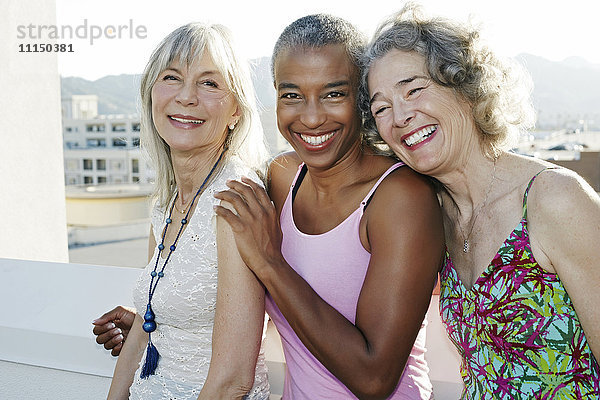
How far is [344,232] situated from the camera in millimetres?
1453

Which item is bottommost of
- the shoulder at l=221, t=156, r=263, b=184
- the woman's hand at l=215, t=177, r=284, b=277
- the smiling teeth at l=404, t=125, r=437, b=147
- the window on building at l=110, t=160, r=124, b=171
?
the window on building at l=110, t=160, r=124, b=171

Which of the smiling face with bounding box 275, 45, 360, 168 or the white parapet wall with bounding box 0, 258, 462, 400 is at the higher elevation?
the smiling face with bounding box 275, 45, 360, 168

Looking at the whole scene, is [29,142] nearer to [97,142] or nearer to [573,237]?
[573,237]

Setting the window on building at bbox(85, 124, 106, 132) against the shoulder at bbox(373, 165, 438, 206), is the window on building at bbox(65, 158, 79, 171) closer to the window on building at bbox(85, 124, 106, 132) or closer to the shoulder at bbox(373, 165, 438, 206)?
the window on building at bbox(85, 124, 106, 132)

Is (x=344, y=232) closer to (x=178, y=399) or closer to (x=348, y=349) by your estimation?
(x=348, y=349)

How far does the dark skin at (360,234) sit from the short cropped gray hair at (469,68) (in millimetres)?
140

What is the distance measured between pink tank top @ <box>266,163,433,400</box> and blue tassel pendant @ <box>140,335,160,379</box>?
1.15 ft

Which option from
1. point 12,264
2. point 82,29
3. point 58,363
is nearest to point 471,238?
point 58,363

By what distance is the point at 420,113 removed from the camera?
133cm

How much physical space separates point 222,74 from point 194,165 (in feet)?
0.90

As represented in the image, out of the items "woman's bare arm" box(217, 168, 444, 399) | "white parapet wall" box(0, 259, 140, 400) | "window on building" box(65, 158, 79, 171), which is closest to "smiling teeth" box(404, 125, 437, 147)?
"woman's bare arm" box(217, 168, 444, 399)

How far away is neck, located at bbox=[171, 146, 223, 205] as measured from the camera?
1.74 metres

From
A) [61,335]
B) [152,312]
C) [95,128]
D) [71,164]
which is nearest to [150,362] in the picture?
[152,312]

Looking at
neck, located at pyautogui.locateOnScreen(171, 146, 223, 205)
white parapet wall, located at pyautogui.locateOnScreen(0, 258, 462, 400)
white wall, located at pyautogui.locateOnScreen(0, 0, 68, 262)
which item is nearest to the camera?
neck, located at pyautogui.locateOnScreen(171, 146, 223, 205)
